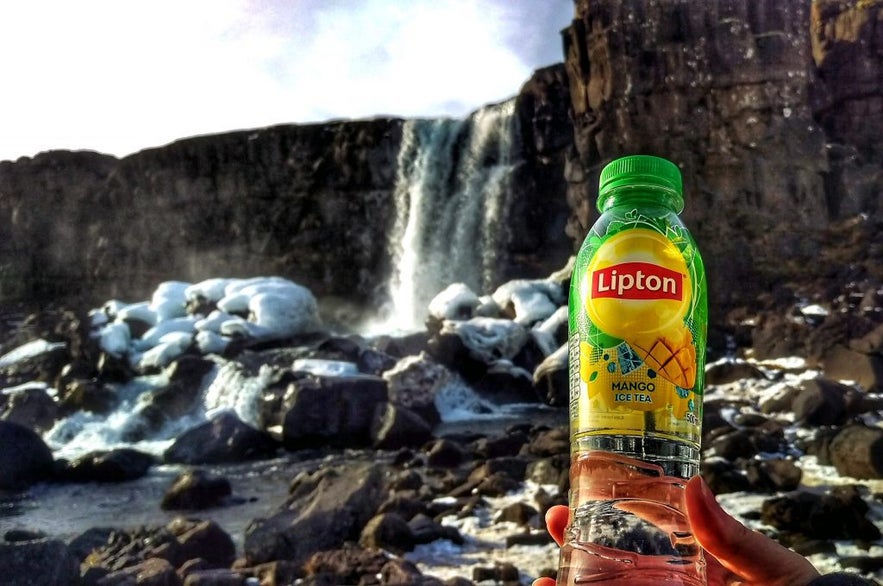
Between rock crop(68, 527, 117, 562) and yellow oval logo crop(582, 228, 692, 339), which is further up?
yellow oval logo crop(582, 228, 692, 339)

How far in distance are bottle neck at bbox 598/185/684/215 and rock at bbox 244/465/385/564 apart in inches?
190

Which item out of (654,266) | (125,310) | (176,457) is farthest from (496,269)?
(654,266)

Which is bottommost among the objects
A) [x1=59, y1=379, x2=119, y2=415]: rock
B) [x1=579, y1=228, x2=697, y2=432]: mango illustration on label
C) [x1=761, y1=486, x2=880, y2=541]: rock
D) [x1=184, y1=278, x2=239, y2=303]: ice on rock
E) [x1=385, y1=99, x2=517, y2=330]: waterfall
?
[x1=761, y1=486, x2=880, y2=541]: rock

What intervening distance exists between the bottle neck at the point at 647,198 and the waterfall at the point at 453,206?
915 inches

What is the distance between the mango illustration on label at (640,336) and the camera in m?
1.69

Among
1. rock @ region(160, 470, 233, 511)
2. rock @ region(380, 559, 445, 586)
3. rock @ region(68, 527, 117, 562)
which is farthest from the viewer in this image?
rock @ region(160, 470, 233, 511)

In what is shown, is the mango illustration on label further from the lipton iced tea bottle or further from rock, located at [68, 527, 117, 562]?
rock, located at [68, 527, 117, 562]

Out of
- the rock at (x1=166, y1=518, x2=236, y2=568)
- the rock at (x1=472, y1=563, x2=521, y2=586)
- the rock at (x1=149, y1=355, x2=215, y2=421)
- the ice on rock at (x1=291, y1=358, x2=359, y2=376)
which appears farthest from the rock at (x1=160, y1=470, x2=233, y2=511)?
the rock at (x1=149, y1=355, x2=215, y2=421)

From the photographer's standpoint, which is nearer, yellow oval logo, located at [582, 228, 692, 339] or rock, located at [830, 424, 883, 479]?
yellow oval logo, located at [582, 228, 692, 339]

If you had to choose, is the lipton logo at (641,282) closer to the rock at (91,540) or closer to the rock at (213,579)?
the rock at (213,579)

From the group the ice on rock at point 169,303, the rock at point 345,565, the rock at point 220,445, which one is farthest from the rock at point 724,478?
the ice on rock at point 169,303

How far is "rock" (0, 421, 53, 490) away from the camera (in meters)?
10.9

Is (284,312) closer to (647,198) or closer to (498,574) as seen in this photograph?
(498,574)

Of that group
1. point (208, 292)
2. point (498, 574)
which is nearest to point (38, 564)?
point (498, 574)
